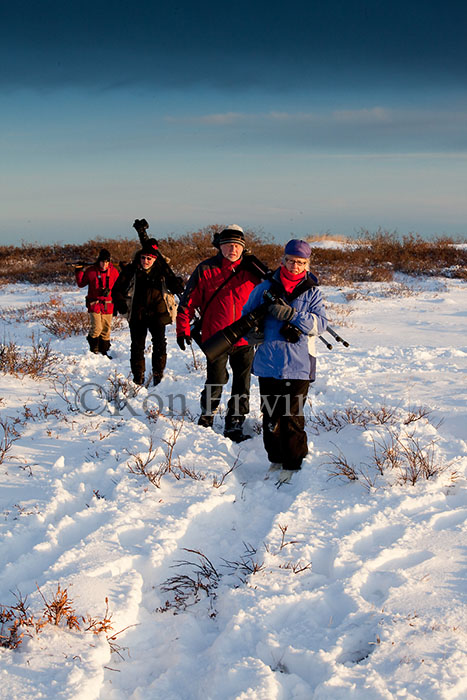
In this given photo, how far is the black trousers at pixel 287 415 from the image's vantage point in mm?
3869

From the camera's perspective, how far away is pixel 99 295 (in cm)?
817

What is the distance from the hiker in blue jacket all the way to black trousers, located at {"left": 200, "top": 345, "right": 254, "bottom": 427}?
89cm

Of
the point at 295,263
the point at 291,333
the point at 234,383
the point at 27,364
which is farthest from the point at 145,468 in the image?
the point at 27,364

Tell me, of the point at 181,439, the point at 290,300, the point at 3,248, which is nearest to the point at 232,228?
the point at 290,300

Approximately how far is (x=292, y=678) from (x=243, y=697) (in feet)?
0.77

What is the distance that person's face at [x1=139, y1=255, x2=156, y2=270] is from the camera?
619 centimetres

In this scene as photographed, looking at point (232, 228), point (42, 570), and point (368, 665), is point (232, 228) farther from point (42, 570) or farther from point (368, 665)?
point (368, 665)

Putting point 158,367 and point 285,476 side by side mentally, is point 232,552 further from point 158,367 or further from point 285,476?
point 158,367

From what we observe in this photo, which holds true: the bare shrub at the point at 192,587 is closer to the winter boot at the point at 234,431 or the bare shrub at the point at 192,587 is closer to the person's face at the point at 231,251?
the winter boot at the point at 234,431

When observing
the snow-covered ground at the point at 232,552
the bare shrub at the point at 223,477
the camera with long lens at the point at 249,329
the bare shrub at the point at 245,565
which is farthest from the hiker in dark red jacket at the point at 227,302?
the bare shrub at the point at 245,565

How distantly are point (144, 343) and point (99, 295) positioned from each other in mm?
2207

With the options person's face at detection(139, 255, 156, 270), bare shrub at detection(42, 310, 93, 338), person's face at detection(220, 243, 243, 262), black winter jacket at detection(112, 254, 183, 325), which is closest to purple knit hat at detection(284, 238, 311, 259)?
person's face at detection(220, 243, 243, 262)

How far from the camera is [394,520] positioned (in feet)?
10.5

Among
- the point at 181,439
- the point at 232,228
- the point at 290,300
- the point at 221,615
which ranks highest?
the point at 232,228
